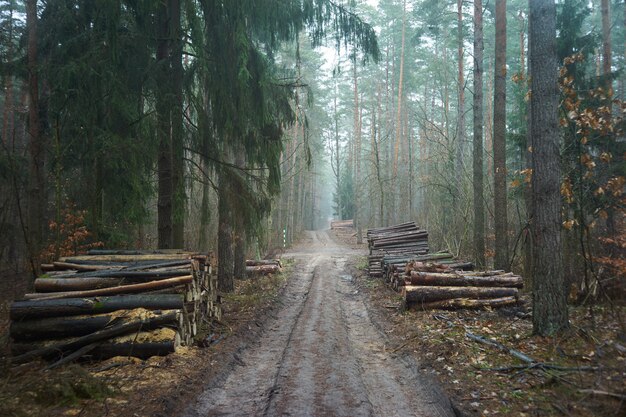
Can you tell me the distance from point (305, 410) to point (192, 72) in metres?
7.46

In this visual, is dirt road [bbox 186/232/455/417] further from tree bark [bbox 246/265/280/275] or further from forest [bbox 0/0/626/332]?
tree bark [bbox 246/265/280/275]

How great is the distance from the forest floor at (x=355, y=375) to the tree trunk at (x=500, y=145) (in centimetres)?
303

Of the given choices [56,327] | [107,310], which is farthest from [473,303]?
[56,327]

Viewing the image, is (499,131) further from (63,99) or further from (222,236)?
(63,99)

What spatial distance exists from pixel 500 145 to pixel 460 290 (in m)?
4.62

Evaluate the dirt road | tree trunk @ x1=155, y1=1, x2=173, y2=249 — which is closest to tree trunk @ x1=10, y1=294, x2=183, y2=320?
the dirt road

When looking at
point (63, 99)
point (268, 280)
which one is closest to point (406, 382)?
point (63, 99)

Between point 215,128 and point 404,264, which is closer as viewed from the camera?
point 215,128

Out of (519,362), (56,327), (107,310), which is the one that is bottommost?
(519,362)

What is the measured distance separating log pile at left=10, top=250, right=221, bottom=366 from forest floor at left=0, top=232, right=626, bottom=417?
28 centimetres

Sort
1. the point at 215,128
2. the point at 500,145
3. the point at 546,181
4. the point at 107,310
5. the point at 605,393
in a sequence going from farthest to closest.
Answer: the point at 500,145 < the point at 215,128 < the point at 546,181 < the point at 107,310 < the point at 605,393

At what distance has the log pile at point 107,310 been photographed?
235 inches

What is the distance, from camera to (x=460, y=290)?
9.89 m

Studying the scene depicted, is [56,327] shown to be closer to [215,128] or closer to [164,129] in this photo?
[164,129]
